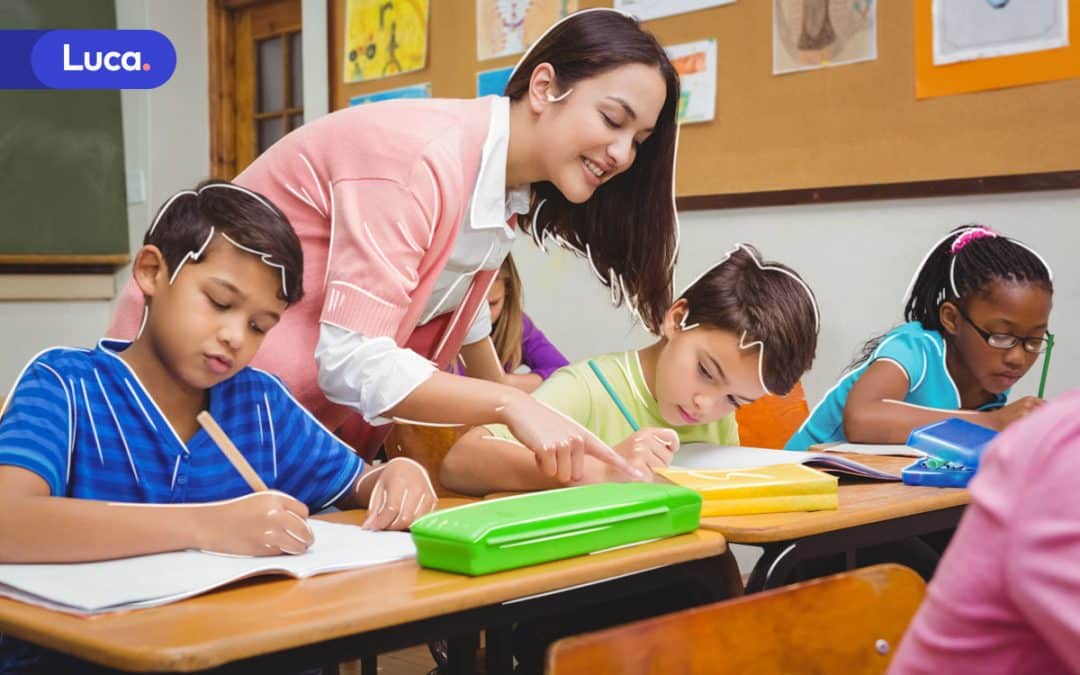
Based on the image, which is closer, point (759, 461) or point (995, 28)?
point (759, 461)

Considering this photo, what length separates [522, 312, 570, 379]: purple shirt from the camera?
10.4 ft

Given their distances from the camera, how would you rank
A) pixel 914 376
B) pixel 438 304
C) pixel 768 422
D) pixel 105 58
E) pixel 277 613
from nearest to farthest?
pixel 277 613, pixel 438 304, pixel 914 376, pixel 768 422, pixel 105 58

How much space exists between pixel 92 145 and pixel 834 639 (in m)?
4.76

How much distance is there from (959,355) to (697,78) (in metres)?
1.24

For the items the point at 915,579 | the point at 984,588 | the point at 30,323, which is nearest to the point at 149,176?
the point at 30,323

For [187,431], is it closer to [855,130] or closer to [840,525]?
[840,525]

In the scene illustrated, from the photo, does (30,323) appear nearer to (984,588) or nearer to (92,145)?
(92,145)

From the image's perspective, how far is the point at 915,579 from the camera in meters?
0.99

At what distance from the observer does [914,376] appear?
2213 mm

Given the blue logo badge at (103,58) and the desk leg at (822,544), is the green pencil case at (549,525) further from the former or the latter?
the blue logo badge at (103,58)

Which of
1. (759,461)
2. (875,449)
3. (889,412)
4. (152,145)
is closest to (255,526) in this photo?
(759,461)

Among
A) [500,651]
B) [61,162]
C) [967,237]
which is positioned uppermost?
[61,162]

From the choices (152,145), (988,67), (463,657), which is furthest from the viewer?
(152,145)

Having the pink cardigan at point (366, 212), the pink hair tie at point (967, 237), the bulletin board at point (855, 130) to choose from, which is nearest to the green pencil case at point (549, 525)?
the pink cardigan at point (366, 212)
